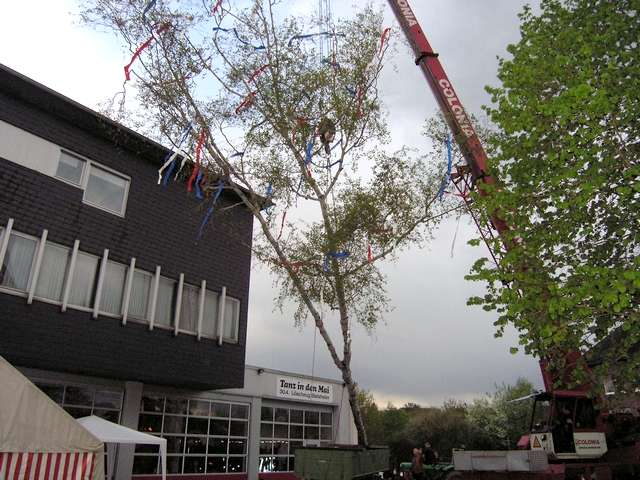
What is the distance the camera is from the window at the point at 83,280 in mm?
14398

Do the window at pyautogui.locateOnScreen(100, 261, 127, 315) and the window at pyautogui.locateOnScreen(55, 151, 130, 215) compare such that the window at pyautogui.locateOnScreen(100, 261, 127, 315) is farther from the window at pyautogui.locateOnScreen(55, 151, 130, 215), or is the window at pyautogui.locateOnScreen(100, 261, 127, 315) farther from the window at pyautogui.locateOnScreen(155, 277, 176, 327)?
the window at pyautogui.locateOnScreen(55, 151, 130, 215)

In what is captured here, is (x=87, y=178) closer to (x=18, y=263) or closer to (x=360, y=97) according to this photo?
(x=18, y=263)

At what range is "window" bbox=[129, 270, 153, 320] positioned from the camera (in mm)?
15881

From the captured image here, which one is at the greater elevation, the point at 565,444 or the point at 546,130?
the point at 546,130

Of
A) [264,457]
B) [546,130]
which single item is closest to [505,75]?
[546,130]

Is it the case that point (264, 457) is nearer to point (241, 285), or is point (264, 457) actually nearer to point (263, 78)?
point (241, 285)

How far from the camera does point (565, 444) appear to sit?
14.9 m

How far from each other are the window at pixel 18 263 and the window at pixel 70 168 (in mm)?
2154

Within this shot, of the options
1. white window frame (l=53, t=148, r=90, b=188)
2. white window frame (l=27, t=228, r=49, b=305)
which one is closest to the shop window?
white window frame (l=27, t=228, r=49, b=305)

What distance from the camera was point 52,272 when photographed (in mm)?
14016

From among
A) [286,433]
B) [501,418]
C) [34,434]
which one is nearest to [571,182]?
[34,434]

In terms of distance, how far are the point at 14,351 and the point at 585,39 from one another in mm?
14532

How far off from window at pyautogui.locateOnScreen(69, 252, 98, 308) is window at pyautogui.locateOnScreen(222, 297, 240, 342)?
5145mm

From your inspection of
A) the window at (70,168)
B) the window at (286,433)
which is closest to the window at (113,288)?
the window at (70,168)
